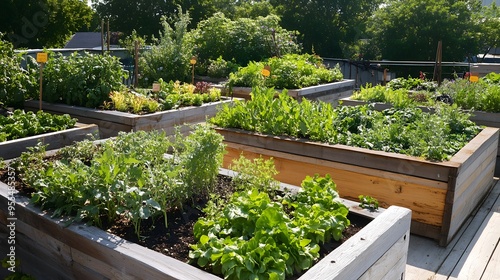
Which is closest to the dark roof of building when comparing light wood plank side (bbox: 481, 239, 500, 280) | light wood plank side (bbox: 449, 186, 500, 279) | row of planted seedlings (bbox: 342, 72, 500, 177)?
row of planted seedlings (bbox: 342, 72, 500, 177)

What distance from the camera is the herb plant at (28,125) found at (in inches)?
167

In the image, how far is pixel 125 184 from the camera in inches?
101

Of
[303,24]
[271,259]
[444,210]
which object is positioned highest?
[303,24]

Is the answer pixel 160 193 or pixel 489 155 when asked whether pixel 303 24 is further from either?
pixel 160 193

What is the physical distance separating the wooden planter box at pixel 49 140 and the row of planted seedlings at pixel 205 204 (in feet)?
2.47

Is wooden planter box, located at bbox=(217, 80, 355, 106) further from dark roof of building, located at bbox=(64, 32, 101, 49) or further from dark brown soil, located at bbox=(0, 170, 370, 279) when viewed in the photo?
dark roof of building, located at bbox=(64, 32, 101, 49)

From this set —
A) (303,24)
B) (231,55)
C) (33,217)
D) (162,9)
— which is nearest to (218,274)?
(33,217)

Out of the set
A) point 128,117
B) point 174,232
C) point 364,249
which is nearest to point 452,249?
point 364,249

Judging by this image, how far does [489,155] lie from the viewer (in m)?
4.62

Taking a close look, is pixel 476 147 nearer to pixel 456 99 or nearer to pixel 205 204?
pixel 456 99

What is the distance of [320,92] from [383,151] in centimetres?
382

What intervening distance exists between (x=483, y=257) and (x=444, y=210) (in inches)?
16.3

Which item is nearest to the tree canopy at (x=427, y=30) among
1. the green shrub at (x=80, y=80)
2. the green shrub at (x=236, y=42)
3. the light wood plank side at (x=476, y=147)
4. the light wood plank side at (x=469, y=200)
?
the green shrub at (x=236, y=42)

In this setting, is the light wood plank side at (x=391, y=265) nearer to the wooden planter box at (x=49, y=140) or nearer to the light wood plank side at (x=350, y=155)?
the light wood plank side at (x=350, y=155)
